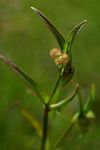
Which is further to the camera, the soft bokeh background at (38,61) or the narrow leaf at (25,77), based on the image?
the soft bokeh background at (38,61)

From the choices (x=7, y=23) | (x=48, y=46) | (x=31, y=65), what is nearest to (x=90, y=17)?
(x=48, y=46)

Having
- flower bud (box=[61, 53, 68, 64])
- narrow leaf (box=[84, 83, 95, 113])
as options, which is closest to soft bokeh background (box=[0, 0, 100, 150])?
narrow leaf (box=[84, 83, 95, 113])

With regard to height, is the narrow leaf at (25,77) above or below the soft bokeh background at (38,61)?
above

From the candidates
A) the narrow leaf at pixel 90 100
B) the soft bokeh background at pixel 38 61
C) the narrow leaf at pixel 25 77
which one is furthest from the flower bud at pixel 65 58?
the soft bokeh background at pixel 38 61

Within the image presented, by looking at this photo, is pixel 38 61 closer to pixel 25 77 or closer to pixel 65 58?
pixel 25 77

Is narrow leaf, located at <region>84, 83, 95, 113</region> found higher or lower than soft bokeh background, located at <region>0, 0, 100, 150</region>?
higher

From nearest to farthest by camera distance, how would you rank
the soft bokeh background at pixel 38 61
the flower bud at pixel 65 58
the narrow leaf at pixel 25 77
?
the flower bud at pixel 65 58 → the narrow leaf at pixel 25 77 → the soft bokeh background at pixel 38 61

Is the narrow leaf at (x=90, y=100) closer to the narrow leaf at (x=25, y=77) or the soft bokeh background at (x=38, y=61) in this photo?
the narrow leaf at (x=25, y=77)

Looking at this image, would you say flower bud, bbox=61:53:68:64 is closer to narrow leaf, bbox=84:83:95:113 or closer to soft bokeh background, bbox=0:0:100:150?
narrow leaf, bbox=84:83:95:113

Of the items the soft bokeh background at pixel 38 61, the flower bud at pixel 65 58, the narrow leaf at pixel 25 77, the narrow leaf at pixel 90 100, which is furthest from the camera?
the soft bokeh background at pixel 38 61
